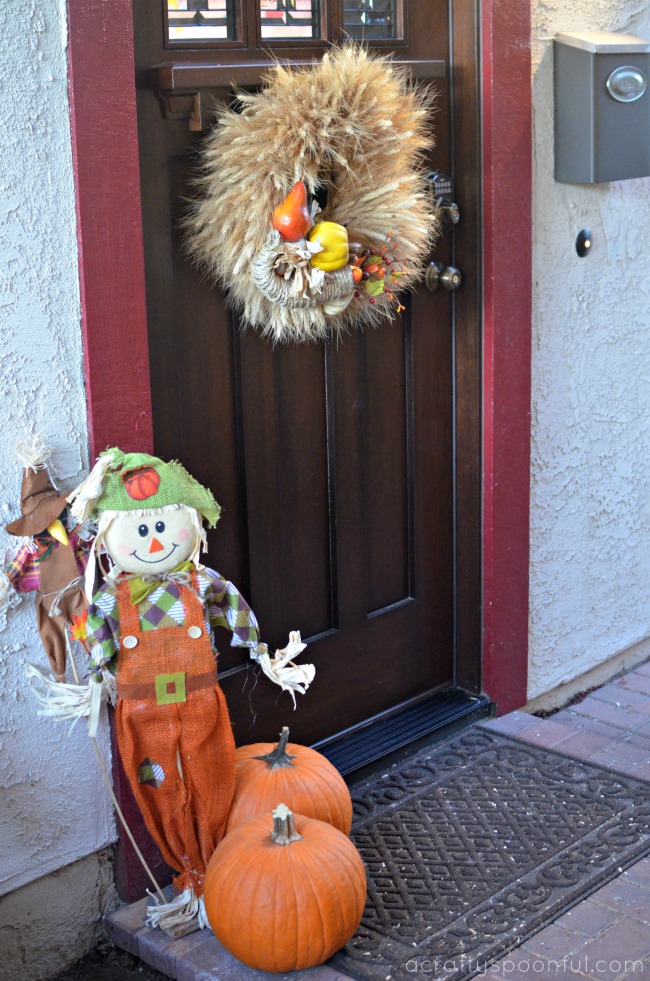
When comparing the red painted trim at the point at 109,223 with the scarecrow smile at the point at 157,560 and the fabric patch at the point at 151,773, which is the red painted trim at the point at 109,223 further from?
the fabric patch at the point at 151,773

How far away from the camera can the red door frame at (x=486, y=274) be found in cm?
249

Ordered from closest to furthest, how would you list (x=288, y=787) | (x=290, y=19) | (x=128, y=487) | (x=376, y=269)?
(x=128, y=487), (x=288, y=787), (x=376, y=269), (x=290, y=19)

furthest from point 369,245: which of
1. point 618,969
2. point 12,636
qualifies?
point 618,969

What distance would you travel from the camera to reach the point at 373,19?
3.21m

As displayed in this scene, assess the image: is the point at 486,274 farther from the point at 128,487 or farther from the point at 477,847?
the point at 477,847

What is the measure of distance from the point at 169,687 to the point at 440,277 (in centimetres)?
160

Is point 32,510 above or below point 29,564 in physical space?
above

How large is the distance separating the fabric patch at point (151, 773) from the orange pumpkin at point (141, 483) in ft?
2.07

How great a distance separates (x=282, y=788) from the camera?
276 cm

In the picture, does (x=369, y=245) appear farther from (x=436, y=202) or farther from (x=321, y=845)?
(x=321, y=845)

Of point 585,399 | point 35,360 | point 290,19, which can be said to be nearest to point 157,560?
point 35,360

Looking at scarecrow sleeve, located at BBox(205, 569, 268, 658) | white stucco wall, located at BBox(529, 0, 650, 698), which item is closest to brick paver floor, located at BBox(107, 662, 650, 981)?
scarecrow sleeve, located at BBox(205, 569, 268, 658)

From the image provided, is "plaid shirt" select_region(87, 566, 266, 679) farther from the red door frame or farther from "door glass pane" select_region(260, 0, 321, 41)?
"door glass pane" select_region(260, 0, 321, 41)

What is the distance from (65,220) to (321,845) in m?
1.50
